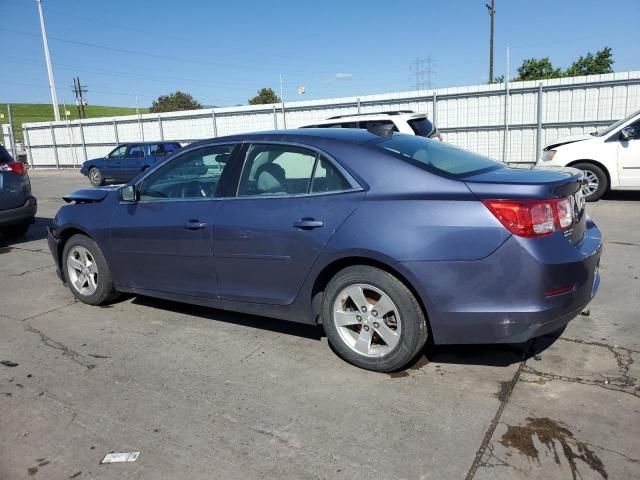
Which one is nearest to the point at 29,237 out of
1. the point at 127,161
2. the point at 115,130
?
the point at 127,161

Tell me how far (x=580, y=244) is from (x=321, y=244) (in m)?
1.61

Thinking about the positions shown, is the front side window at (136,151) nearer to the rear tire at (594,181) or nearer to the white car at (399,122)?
the white car at (399,122)

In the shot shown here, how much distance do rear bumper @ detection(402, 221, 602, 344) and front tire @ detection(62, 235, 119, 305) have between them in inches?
119

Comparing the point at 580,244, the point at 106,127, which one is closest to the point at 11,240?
the point at 580,244

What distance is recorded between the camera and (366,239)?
3242 millimetres

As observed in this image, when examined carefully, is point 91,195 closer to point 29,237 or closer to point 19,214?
point 19,214

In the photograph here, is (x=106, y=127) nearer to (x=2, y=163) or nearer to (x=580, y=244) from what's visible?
(x=2, y=163)

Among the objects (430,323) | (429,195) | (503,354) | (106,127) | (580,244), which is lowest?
(503,354)

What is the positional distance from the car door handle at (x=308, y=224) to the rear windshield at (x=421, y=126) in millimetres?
7152

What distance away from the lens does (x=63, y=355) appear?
155 inches

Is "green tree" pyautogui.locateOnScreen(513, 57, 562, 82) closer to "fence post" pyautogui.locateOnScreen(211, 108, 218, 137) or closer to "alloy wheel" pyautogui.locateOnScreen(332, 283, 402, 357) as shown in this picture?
"fence post" pyautogui.locateOnScreen(211, 108, 218, 137)

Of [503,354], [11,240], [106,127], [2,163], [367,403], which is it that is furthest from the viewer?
[106,127]

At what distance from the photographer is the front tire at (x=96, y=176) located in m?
19.4

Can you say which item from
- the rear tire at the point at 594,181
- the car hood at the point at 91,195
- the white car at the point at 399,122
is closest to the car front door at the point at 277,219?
the car hood at the point at 91,195
